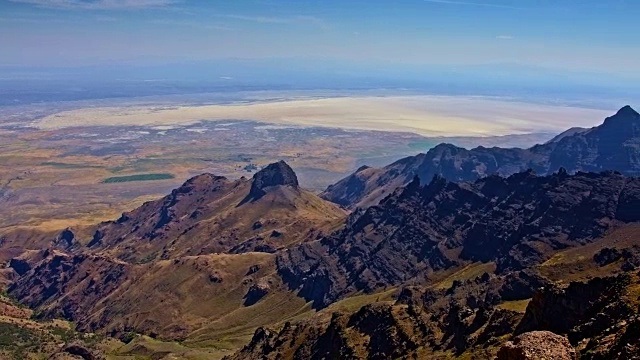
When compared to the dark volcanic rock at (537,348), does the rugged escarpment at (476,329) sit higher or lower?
lower

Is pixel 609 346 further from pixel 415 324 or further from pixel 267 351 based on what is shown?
pixel 267 351

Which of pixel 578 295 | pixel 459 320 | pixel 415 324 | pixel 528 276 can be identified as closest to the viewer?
pixel 578 295

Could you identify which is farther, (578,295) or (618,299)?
(578,295)

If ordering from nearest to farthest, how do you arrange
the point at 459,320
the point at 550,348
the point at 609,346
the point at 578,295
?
the point at 550,348, the point at 609,346, the point at 578,295, the point at 459,320

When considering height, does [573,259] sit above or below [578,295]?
below

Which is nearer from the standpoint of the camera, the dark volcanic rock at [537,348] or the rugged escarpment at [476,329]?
the dark volcanic rock at [537,348]

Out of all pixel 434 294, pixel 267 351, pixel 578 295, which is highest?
pixel 578 295

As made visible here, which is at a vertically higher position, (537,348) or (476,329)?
(537,348)

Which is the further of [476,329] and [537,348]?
[476,329]

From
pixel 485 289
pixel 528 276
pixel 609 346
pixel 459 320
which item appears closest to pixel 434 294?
pixel 485 289

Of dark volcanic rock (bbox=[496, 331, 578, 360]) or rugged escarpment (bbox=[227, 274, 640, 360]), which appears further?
rugged escarpment (bbox=[227, 274, 640, 360])

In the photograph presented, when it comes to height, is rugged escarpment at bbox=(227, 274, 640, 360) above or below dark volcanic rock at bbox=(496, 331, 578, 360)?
below
